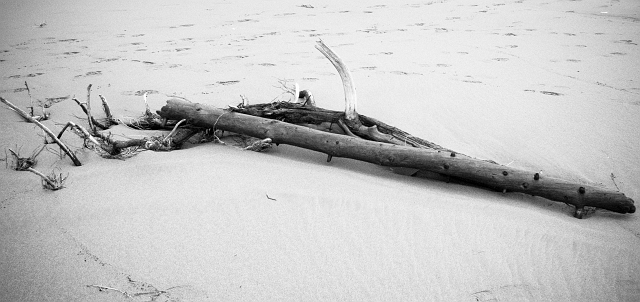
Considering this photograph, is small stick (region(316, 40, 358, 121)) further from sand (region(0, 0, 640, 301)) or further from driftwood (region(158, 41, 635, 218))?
sand (region(0, 0, 640, 301))

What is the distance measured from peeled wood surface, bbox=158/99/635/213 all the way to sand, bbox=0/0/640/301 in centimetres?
14

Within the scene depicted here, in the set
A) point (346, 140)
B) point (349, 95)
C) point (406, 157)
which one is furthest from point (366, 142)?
point (349, 95)

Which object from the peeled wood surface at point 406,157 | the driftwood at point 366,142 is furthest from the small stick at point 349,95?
the peeled wood surface at point 406,157

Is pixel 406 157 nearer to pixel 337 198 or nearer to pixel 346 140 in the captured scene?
pixel 346 140

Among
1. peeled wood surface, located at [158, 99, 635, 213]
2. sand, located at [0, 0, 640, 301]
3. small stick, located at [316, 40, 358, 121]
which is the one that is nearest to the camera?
sand, located at [0, 0, 640, 301]

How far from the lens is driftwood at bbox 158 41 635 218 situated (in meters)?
2.68

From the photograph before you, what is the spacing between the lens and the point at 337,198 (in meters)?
2.81

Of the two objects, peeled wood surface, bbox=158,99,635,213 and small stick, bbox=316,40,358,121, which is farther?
small stick, bbox=316,40,358,121

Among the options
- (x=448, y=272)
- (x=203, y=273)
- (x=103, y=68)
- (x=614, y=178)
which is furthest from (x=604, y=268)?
(x=103, y=68)

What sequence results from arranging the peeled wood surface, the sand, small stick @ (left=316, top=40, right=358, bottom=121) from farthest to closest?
small stick @ (left=316, top=40, right=358, bottom=121) → the peeled wood surface → the sand

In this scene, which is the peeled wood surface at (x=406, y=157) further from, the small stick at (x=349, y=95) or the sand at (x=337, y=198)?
the small stick at (x=349, y=95)

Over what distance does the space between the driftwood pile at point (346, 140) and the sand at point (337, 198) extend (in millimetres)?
143

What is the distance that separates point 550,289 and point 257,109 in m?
2.52

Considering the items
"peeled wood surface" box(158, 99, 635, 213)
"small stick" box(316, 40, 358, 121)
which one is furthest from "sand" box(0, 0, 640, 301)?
"small stick" box(316, 40, 358, 121)
